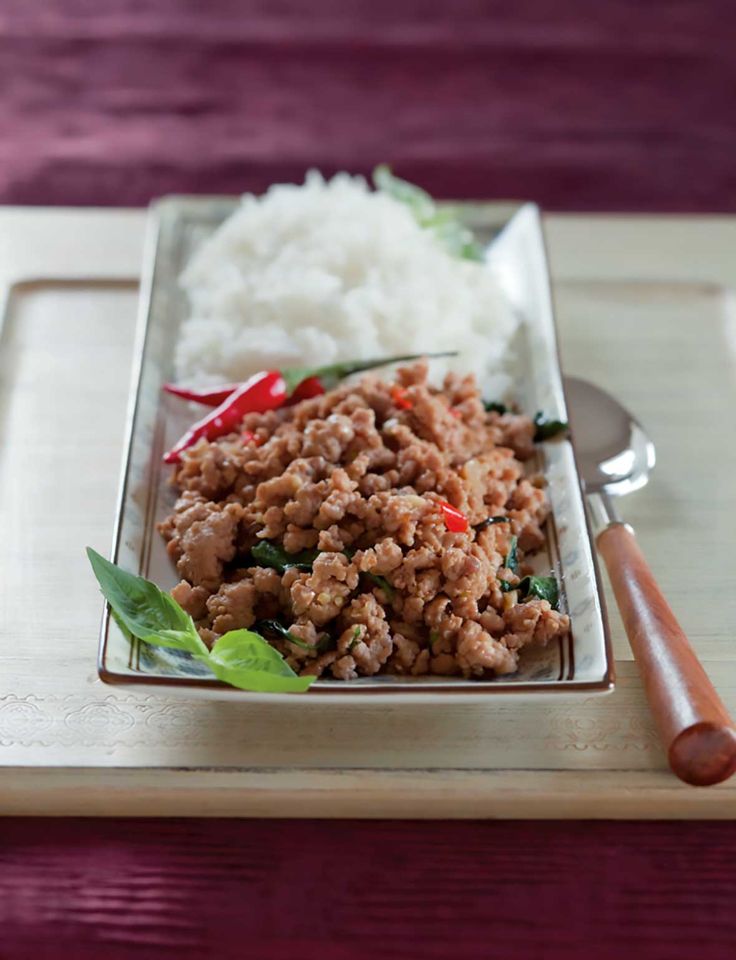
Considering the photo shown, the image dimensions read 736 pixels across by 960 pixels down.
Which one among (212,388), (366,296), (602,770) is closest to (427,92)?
(366,296)

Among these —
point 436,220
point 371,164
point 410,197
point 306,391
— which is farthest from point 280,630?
point 371,164

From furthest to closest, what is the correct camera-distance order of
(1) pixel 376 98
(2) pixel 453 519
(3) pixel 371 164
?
(1) pixel 376 98 < (3) pixel 371 164 < (2) pixel 453 519

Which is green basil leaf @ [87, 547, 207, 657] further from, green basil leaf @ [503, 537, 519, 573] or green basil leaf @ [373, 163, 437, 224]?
green basil leaf @ [373, 163, 437, 224]

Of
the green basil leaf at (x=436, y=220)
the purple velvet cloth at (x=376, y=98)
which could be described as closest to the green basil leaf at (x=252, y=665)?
the green basil leaf at (x=436, y=220)

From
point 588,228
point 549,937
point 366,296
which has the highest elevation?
point 588,228

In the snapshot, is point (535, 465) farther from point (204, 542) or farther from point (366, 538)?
point (204, 542)

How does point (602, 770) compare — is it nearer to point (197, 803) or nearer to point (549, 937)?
point (549, 937)
